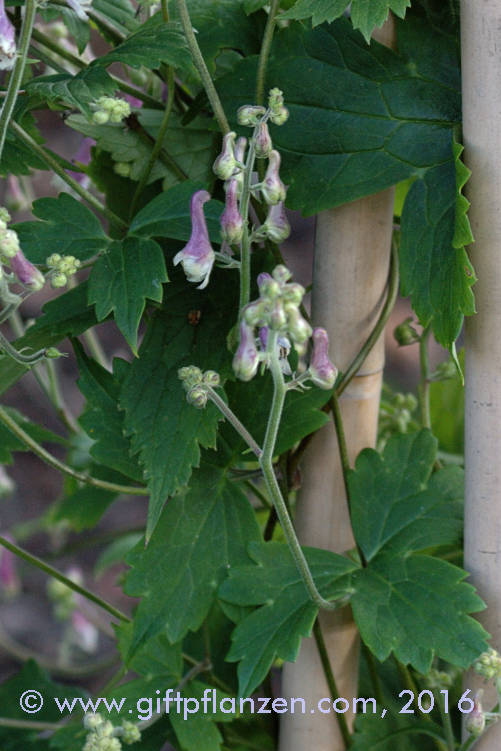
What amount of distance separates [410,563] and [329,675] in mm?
153

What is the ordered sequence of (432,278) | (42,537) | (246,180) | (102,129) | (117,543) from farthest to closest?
(42,537), (117,543), (102,129), (432,278), (246,180)

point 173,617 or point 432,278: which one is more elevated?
point 432,278

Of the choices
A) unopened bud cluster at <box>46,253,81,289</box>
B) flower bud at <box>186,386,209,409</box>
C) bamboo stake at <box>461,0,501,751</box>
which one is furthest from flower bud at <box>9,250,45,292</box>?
bamboo stake at <box>461,0,501,751</box>

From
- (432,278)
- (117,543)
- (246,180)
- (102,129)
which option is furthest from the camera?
(117,543)

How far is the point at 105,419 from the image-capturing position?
2.47ft

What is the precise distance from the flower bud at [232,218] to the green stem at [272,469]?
88 millimetres

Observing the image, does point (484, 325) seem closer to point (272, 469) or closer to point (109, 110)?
point (272, 469)

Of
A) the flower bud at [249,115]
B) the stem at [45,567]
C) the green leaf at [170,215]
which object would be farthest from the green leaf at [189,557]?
the flower bud at [249,115]

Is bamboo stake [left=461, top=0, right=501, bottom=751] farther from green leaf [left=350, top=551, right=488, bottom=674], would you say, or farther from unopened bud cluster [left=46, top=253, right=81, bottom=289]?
unopened bud cluster [left=46, top=253, right=81, bottom=289]

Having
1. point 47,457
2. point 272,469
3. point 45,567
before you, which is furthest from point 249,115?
point 45,567

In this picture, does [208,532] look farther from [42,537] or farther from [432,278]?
[42,537]


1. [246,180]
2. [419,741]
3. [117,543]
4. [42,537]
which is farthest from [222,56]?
[42,537]

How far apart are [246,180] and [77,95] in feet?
0.51

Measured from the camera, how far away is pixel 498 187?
63cm
